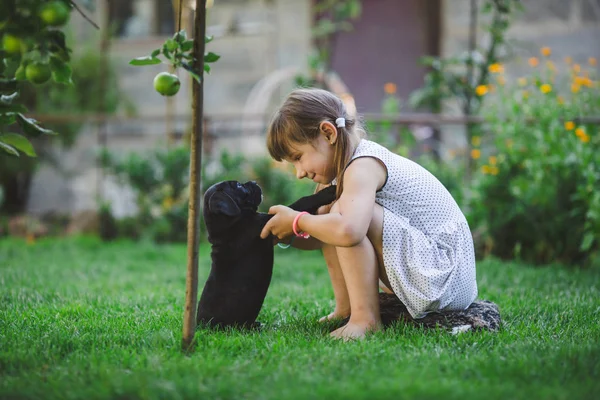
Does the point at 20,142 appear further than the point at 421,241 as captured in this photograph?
No

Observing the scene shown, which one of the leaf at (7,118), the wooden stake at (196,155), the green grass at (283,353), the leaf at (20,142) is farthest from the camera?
the leaf at (20,142)

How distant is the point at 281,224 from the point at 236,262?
8.7 inches

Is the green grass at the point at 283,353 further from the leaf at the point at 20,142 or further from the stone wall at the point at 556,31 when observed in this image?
the stone wall at the point at 556,31

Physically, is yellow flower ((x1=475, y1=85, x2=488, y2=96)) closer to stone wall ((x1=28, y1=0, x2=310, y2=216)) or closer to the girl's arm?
the girl's arm

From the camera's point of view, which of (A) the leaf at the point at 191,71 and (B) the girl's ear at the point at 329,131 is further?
(B) the girl's ear at the point at 329,131

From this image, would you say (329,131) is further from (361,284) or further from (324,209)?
(361,284)

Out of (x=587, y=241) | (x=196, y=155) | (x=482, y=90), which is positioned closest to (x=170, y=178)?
(x=482, y=90)

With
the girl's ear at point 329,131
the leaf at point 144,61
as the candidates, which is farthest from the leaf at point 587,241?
the leaf at point 144,61

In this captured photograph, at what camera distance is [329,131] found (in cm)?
242

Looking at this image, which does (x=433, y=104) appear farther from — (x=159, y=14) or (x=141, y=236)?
(x=159, y=14)

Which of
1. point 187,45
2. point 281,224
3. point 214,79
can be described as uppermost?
point 214,79

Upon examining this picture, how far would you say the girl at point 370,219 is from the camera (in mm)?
2291

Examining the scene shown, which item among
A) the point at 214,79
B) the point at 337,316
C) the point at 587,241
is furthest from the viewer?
the point at 214,79

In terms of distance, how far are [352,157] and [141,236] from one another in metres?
3.83
